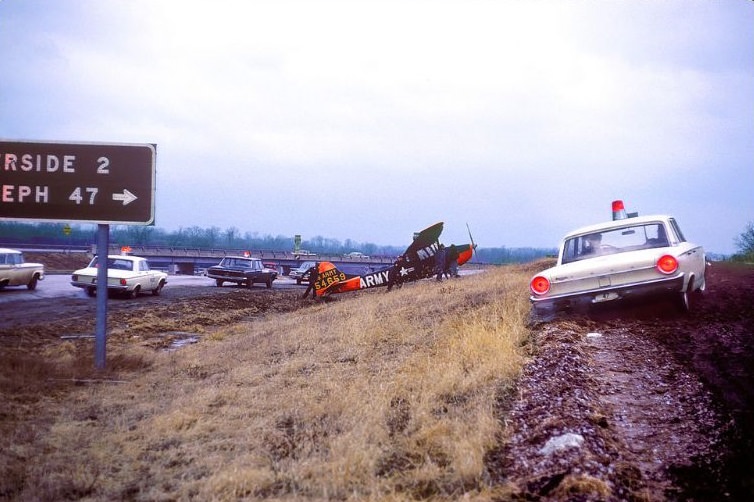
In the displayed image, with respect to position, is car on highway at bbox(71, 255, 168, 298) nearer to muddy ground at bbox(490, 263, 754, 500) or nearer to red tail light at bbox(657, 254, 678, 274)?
muddy ground at bbox(490, 263, 754, 500)

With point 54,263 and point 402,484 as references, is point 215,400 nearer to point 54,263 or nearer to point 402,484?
point 402,484

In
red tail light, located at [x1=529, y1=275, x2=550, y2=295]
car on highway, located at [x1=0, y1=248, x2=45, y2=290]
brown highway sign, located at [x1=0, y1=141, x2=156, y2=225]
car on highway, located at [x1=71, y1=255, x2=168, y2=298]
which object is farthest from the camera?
car on highway, located at [x1=71, y1=255, x2=168, y2=298]

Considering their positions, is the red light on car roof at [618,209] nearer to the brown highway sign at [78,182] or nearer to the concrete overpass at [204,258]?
the brown highway sign at [78,182]

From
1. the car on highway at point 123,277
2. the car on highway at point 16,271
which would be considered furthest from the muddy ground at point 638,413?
the car on highway at point 16,271

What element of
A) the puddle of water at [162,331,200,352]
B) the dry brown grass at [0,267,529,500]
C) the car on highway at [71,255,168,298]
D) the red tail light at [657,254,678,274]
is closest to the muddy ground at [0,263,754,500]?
the dry brown grass at [0,267,529,500]

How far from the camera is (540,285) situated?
331 inches

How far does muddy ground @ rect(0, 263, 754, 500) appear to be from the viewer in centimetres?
384

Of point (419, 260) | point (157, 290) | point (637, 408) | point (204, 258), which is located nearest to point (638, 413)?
point (637, 408)

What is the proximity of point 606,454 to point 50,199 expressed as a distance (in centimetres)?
928

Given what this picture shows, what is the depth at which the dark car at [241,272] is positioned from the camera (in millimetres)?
32688

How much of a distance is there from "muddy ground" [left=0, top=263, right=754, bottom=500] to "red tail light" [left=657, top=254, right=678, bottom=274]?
809 millimetres

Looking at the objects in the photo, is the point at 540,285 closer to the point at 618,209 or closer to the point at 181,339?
the point at 618,209

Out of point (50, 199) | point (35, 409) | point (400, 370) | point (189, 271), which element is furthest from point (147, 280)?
point (189, 271)

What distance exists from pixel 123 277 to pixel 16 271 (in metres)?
3.67
